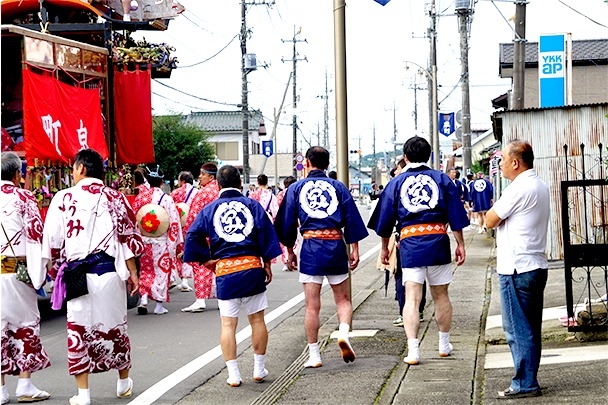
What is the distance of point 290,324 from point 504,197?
5.40 meters

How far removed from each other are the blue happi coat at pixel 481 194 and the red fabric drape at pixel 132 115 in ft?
53.6

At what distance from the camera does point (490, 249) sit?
22828mm

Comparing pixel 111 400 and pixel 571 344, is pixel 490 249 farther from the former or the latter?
pixel 111 400

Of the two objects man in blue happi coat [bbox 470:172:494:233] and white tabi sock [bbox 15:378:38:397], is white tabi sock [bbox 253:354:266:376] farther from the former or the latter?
man in blue happi coat [bbox 470:172:494:233]

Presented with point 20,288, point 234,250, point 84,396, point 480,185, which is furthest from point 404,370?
point 480,185

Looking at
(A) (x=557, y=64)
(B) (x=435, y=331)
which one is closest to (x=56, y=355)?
(B) (x=435, y=331)

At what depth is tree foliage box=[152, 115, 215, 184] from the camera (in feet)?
180

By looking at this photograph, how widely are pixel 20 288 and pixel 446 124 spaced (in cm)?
2815

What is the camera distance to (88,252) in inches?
293

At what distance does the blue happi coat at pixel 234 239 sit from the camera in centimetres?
800

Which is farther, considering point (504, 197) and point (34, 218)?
point (34, 218)

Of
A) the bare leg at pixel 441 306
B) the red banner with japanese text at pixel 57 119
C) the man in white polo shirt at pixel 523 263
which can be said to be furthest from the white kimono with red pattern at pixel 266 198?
the man in white polo shirt at pixel 523 263

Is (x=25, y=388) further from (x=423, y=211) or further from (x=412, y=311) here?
(x=423, y=211)

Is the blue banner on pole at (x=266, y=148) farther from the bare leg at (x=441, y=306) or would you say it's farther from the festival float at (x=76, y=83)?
the bare leg at (x=441, y=306)
